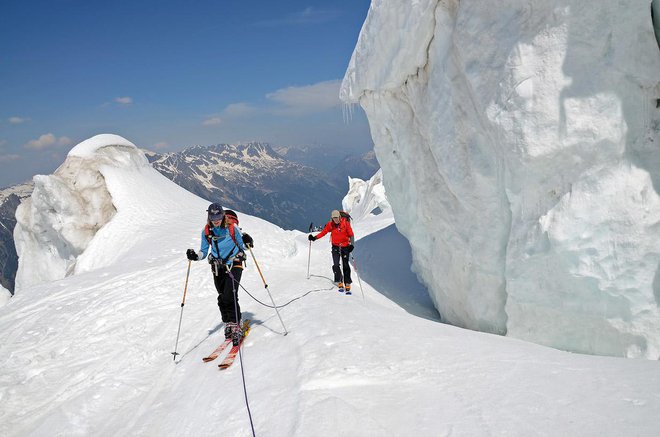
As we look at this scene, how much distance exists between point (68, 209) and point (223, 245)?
54.5 ft

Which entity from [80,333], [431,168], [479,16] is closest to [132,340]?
[80,333]

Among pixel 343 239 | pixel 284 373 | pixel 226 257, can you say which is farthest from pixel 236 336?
pixel 343 239

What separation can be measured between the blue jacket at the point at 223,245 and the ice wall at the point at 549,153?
213 inches

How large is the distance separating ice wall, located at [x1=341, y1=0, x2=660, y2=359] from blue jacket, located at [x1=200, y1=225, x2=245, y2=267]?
541 cm

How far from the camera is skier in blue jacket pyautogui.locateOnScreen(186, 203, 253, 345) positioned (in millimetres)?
7342

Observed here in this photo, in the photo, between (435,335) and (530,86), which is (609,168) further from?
(435,335)

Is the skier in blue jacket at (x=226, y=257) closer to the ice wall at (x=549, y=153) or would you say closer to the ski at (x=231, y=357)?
the ski at (x=231, y=357)

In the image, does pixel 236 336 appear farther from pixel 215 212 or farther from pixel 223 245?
pixel 215 212

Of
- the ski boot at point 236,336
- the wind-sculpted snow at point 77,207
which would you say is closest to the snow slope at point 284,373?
the ski boot at point 236,336

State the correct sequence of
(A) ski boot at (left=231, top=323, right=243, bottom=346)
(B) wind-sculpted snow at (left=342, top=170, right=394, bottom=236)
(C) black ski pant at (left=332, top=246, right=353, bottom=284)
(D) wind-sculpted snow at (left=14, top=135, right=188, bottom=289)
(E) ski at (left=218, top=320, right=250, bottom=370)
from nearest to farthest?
(E) ski at (left=218, top=320, right=250, bottom=370) → (A) ski boot at (left=231, top=323, right=243, bottom=346) → (C) black ski pant at (left=332, top=246, right=353, bottom=284) → (D) wind-sculpted snow at (left=14, top=135, right=188, bottom=289) → (B) wind-sculpted snow at (left=342, top=170, right=394, bottom=236)

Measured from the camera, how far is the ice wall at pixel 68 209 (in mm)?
19453

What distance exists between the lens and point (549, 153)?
6.98 metres

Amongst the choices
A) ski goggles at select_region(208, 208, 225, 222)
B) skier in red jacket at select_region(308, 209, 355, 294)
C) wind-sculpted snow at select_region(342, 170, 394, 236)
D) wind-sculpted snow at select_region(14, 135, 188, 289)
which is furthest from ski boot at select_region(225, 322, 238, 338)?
wind-sculpted snow at select_region(342, 170, 394, 236)

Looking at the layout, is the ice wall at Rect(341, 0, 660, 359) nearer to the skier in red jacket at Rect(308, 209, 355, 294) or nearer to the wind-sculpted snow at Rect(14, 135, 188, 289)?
the skier in red jacket at Rect(308, 209, 355, 294)
